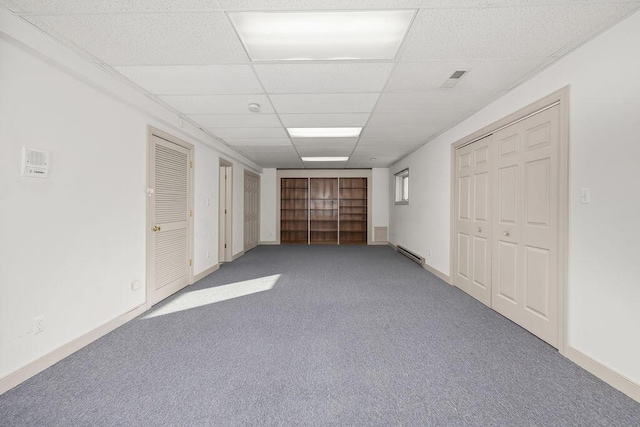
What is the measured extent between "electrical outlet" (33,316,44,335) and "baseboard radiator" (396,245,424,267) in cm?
533

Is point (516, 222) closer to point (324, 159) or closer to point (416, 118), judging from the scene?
point (416, 118)

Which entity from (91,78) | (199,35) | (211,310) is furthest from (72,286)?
(199,35)

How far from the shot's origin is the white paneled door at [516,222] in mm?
2469

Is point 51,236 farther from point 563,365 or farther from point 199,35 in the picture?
point 563,365

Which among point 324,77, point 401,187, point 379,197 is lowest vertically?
A: point 379,197

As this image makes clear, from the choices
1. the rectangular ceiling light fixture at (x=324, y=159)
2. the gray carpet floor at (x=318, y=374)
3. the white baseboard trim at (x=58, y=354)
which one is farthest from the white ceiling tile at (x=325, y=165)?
the white baseboard trim at (x=58, y=354)

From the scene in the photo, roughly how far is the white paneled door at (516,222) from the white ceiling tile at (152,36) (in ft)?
9.02

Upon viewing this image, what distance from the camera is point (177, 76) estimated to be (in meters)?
2.67

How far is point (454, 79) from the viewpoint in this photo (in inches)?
107

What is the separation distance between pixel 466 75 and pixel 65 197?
3.59m

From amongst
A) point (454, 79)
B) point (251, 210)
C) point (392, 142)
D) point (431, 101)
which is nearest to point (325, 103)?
point (431, 101)

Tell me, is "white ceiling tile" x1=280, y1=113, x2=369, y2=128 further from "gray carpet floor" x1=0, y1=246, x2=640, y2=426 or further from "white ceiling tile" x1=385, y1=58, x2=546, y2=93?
"gray carpet floor" x1=0, y1=246, x2=640, y2=426

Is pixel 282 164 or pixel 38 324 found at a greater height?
pixel 282 164

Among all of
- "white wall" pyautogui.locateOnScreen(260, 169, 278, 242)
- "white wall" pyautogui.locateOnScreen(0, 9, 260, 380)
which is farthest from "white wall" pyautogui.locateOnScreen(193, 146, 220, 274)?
"white wall" pyautogui.locateOnScreen(260, 169, 278, 242)
